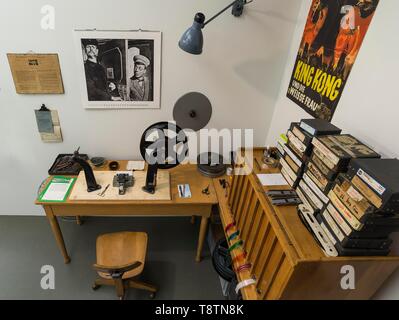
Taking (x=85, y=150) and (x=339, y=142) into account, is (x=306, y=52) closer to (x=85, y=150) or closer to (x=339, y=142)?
(x=339, y=142)

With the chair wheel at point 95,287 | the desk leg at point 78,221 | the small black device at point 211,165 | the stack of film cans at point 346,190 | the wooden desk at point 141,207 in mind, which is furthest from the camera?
the desk leg at point 78,221

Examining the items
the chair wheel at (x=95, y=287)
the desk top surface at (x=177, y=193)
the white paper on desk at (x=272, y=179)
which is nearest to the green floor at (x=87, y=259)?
the chair wheel at (x=95, y=287)

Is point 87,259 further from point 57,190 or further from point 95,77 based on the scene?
point 95,77

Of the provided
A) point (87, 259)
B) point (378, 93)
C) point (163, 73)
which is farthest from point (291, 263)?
point (87, 259)

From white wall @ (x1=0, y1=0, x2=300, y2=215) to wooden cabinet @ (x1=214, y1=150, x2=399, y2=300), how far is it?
0.95 metres

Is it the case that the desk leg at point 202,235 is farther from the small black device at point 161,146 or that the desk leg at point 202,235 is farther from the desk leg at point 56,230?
the desk leg at point 56,230

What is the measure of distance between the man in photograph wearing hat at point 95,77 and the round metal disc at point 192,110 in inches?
21.7

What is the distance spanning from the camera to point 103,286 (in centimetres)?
185

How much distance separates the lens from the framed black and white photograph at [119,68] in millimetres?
1640

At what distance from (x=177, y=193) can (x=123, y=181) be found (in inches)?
16.4

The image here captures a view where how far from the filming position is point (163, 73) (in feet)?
5.91

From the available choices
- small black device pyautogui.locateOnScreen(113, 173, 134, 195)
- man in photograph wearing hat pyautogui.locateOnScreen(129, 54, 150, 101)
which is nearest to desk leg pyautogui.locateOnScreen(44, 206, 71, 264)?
small black device pyautogui.locateOnScreen(113, 173, 134, 195)

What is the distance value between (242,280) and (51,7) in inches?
78.9

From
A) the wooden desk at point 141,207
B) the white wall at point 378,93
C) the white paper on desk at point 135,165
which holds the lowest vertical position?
the wooden desk at point 141,207
